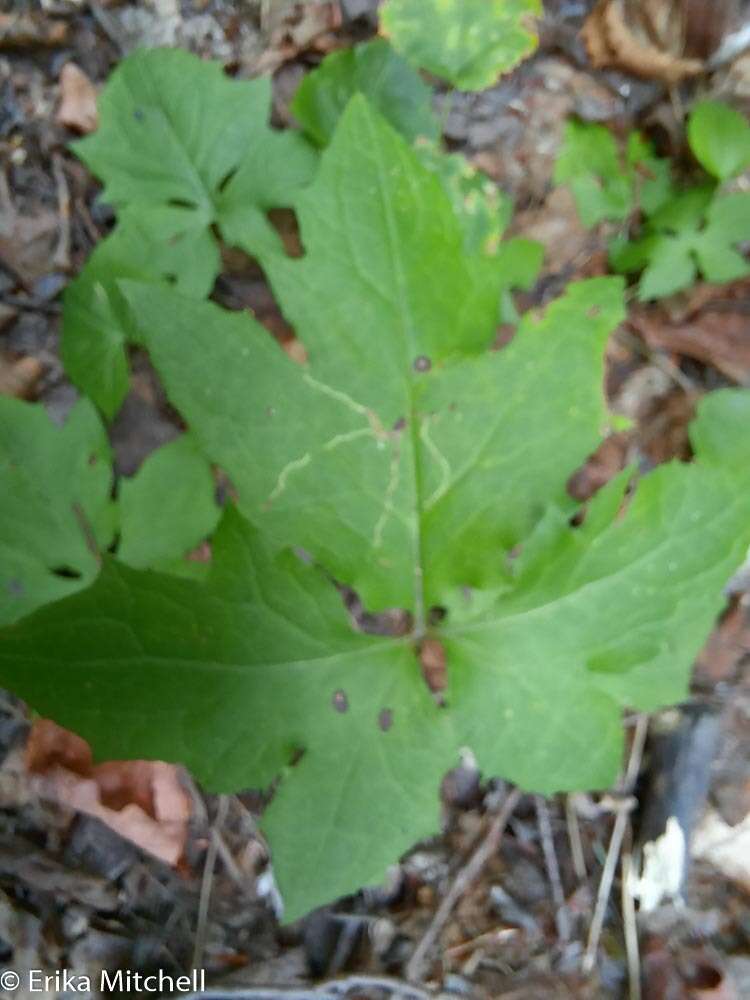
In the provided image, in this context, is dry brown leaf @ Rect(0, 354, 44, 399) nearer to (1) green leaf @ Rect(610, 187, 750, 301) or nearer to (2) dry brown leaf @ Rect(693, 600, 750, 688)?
(1) green leaf @ Rect(610, 187, 750, 301)

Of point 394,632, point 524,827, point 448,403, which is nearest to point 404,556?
point 448,403

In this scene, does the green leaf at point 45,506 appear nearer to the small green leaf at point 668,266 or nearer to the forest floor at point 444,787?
the forest floor at point 444,787

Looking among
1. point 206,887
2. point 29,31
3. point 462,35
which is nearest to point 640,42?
point 462,35

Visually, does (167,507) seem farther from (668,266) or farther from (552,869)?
(668,266)

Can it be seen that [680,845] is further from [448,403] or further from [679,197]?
[679,197]

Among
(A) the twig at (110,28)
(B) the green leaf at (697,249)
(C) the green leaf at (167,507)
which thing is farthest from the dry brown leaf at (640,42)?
(C) the green leaf at (167,507)

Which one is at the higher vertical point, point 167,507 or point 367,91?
point 367,91
